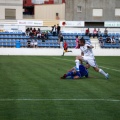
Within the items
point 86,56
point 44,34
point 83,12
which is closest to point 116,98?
point 86,56

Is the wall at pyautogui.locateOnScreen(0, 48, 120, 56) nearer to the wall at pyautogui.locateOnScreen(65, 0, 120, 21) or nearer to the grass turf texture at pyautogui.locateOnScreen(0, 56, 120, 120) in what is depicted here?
the wall at pyautogui.locateOnScreen(65, 0, 120, 21)

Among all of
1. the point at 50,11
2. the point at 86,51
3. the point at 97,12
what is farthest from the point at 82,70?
the point at 50,11

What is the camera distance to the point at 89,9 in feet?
245

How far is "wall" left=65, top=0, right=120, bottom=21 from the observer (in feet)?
243

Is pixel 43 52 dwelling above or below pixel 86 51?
below

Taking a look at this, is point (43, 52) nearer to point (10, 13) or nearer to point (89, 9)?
point (10, 13)

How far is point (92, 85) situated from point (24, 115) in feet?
20.4

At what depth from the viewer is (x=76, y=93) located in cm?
1352

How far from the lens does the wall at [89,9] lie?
74.2 meters

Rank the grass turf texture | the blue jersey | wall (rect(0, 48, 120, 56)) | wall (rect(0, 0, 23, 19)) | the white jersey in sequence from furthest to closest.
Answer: wall (rect(0, 0, 23, 19)) < wall (rect(0, 48, 120, 56)) < the white jersey < the blue jersey < the grass turf texture

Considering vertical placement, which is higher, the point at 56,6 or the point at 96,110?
the point at 56,6

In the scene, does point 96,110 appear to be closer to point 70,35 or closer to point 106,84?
point 106,84

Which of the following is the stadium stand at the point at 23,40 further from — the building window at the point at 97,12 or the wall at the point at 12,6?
the building window at the point at 97,12

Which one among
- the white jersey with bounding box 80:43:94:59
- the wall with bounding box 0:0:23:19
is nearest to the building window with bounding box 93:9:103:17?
the wall with bounding box 0:0:23:19
